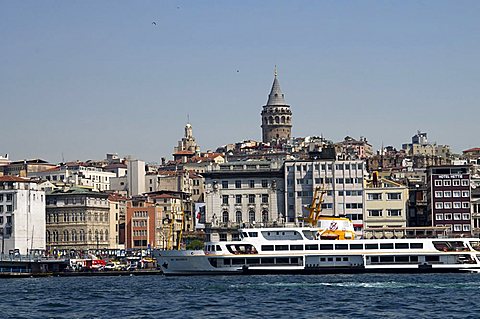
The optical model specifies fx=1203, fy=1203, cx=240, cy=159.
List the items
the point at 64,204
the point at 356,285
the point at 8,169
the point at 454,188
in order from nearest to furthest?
1. the point at 356,285
2. the point at 454,188
3. the point at 64,204
4. the point at 8,169

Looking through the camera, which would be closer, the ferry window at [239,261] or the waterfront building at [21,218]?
the ferry window at [239,261]

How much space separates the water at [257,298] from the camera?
53062 millimetres

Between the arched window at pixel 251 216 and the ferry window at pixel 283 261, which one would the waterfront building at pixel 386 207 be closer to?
the arched window at pixel 251 216

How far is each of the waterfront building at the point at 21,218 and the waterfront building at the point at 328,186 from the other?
2783 centimetres

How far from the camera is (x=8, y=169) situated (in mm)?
169750

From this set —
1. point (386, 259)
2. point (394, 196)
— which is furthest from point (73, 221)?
point (386, 259)

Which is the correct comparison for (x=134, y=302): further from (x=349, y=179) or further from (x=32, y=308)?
(x=349, y=179)

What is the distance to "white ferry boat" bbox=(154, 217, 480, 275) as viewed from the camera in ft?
279

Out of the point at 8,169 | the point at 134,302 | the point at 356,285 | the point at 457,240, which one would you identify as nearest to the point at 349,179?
the point at 457,240

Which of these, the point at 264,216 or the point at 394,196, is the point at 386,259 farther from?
the point at 264,216

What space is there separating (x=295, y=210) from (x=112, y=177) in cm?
5885

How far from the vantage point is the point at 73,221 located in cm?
13162

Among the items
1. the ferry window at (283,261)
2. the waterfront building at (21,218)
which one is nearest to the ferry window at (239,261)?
the ferry window at (283,261)

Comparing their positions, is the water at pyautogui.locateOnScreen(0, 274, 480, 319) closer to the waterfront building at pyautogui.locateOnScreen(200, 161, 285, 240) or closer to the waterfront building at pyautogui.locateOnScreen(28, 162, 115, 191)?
the waterfront building at pyautogui.locateOnScreen(200, 161, 285, 240)
